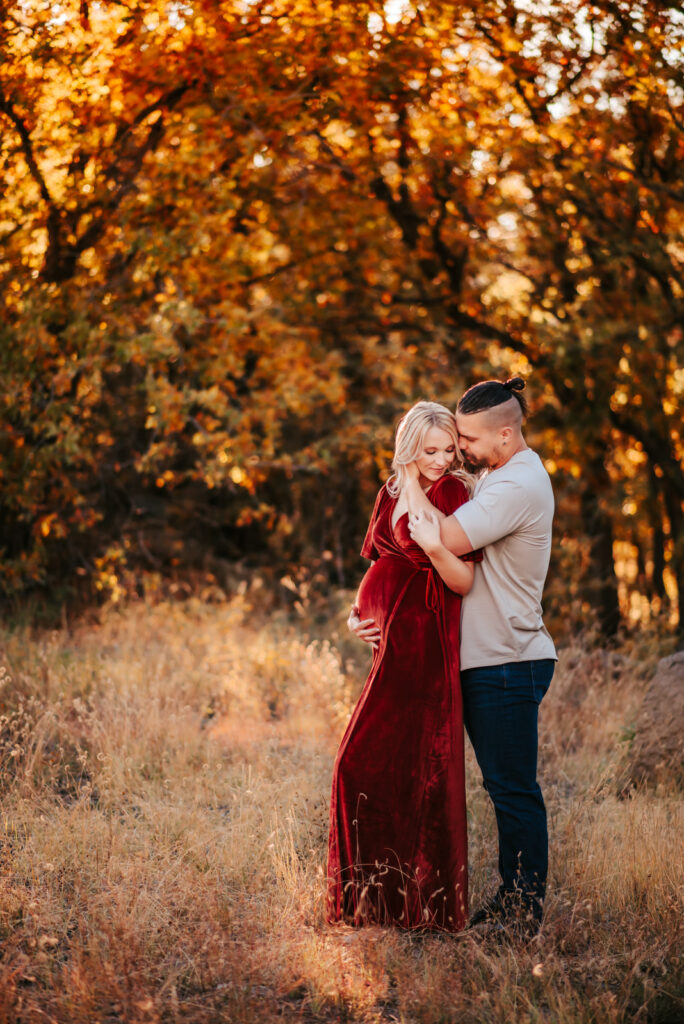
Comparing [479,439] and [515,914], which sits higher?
[479,439]

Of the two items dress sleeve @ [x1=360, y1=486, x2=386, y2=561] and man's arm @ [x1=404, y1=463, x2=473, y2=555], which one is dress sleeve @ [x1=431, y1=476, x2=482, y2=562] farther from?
dress sleeve @ [x1=360, y1=486, x2=386, y2=561]

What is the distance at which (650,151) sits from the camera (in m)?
7.15

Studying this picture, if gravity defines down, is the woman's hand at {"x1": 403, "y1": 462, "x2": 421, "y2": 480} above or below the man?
above

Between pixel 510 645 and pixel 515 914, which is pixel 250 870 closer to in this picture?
pixel 515 914

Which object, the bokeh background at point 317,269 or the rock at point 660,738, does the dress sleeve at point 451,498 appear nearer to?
the rock at point 660,738

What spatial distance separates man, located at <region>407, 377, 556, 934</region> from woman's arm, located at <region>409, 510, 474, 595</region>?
4 cm

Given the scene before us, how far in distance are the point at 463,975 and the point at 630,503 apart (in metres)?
5.93

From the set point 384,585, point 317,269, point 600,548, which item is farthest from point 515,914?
point 317,269

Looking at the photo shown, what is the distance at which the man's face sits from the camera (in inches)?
125

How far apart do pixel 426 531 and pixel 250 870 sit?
173 centimetres

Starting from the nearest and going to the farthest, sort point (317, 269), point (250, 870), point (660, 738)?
point (250, 870) < point (660, 738) < point (317, 269)

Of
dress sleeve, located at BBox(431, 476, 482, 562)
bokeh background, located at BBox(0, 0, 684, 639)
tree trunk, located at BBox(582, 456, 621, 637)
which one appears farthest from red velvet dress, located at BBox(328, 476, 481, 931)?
tree trunk, located at BBox(582, 456, 621, 637)

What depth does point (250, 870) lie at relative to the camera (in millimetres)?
3730

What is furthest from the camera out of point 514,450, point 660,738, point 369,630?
point 660,738
